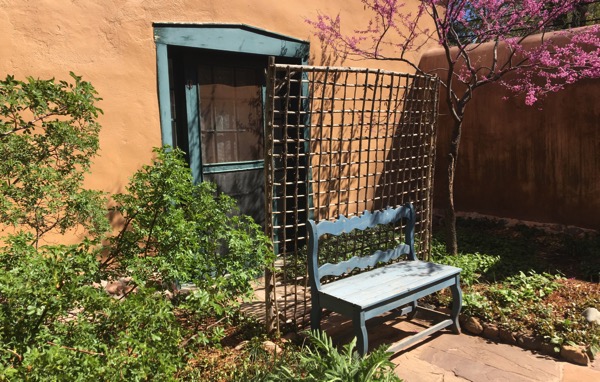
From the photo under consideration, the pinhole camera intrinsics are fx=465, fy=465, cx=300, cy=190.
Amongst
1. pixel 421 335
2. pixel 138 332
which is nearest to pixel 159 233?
pixel 138 332

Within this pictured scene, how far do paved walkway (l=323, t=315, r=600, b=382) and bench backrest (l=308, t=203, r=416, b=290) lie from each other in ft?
1.86

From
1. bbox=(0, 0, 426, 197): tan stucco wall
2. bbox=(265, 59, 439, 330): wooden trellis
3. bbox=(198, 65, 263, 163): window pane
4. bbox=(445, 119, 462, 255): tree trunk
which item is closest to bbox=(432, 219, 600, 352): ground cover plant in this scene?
bbox=(445, 119, 462, 255): tree trunk

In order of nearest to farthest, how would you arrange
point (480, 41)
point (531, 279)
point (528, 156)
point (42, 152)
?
point (42, 152)
point (531, 279)
point (480, 41)
point (528, 156)

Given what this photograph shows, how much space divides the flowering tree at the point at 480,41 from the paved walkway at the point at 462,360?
5.57ft

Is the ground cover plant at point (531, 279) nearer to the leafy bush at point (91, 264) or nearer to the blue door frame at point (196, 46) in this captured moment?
the leafy bush at point (91, 264)

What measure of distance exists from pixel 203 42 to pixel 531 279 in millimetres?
4071

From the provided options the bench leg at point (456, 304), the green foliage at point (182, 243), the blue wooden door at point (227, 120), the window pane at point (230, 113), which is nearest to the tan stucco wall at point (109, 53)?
the blue wooden door at point (227, 120)

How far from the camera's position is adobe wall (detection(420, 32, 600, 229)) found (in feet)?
20.8

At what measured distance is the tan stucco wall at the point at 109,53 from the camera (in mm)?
3576

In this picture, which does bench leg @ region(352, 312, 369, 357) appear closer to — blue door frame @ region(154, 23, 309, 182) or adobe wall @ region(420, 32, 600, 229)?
blue door frame @ region(154, 23, 309, 182)

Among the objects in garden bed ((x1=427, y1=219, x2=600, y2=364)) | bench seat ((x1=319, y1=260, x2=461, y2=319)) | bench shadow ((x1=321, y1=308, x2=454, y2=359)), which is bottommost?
bench shadow ((x1=321, y1=308, x2=454, y2=359))

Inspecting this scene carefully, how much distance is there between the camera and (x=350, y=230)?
375 centimetres

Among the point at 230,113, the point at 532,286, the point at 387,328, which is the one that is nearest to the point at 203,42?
the point at 230,113

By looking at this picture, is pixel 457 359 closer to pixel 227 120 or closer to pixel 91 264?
pixel 91 264
